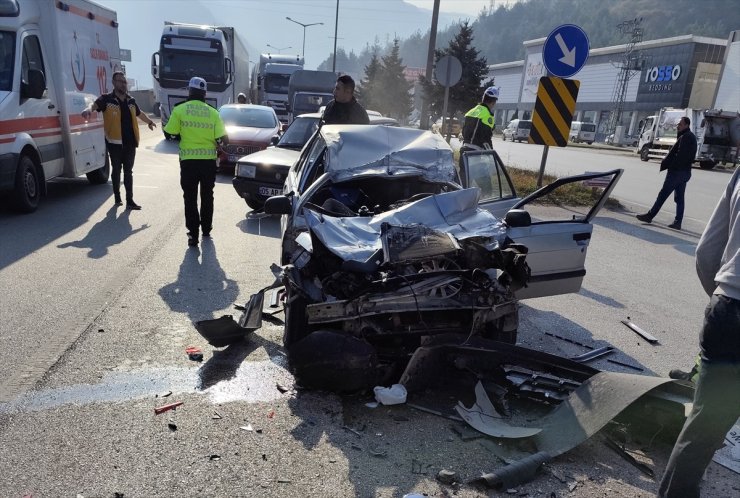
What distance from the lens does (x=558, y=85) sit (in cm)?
941

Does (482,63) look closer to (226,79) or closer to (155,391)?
(226,79)

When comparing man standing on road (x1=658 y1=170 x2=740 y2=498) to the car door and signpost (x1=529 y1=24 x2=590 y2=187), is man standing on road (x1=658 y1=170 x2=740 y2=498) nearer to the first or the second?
the car door

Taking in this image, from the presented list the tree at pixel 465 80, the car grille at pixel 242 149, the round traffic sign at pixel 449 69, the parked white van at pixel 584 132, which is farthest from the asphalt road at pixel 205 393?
the parked white van at pixel 584 132

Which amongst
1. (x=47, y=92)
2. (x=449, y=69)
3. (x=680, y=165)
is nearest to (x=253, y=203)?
(x=47, y=92)

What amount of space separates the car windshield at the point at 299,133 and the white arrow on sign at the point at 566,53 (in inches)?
174

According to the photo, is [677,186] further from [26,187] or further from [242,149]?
[26,187]

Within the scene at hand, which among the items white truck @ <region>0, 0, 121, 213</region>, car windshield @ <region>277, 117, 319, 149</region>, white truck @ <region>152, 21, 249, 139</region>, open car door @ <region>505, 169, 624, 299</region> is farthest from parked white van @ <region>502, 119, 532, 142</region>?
open car door @ <region>505, 169, 624, 299</region>

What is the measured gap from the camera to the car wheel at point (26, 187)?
314 inches

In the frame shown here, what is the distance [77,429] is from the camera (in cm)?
305

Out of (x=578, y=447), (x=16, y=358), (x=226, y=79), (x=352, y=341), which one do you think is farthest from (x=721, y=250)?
(x=226, y=79)

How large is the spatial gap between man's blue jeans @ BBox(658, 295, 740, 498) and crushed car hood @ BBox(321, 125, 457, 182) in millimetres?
2963

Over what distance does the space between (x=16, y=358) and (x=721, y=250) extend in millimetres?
4506

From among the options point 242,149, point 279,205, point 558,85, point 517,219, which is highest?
point 558,85

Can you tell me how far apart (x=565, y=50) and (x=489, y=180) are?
4.61m
